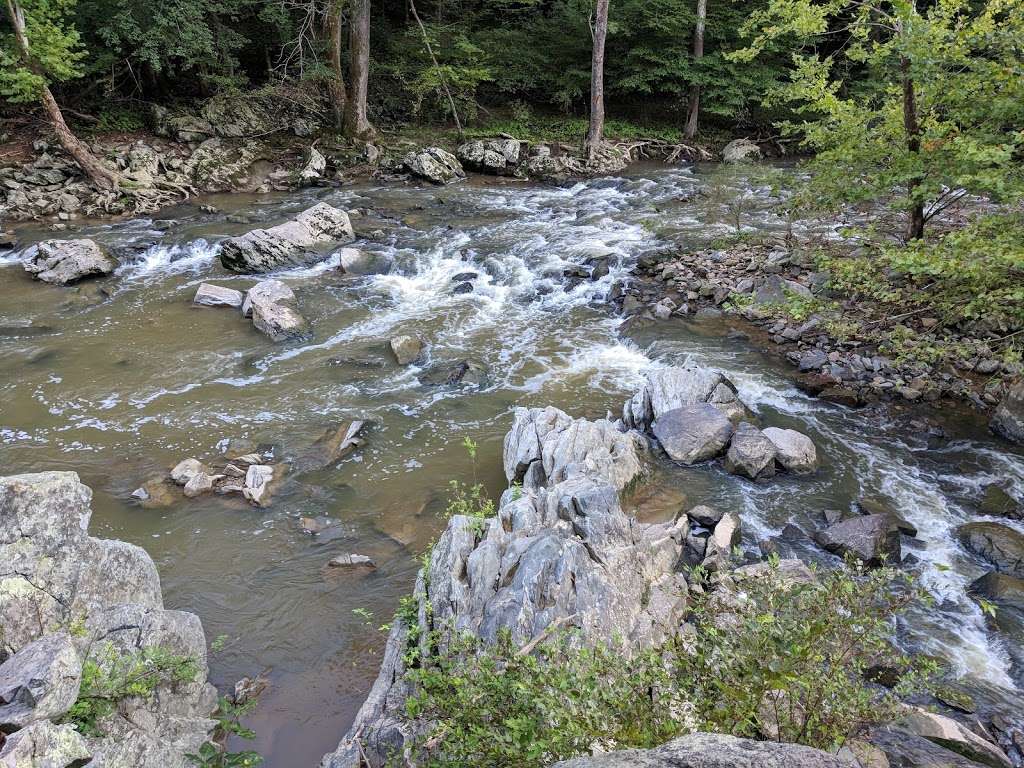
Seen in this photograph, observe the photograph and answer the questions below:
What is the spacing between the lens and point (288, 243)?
14992mm

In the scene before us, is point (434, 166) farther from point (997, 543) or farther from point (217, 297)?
point (997, 543)

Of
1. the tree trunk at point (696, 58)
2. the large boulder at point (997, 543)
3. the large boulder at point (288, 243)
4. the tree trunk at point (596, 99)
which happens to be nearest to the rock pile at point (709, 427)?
the large boulder at point (997, 543)

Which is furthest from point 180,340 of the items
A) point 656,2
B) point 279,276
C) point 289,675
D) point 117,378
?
point 656,2

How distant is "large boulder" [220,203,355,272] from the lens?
14.6 meters

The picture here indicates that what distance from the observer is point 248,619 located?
6078 millimetres

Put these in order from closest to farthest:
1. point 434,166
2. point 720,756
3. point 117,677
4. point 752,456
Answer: point 720,756, point 117,677, point 752,456, point 434,166

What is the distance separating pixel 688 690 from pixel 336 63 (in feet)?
77.6

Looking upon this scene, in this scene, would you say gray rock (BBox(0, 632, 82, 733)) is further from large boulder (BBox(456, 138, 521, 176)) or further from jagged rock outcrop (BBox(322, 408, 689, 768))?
large boulder (BBox(456, 138, 521, 176))

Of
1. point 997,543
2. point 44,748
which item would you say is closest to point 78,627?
point 44,748

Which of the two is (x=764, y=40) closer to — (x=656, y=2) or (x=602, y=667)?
(x=602, y=667)

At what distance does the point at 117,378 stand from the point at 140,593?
615 cm

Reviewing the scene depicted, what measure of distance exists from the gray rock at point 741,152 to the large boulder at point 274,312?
18433 millimetres

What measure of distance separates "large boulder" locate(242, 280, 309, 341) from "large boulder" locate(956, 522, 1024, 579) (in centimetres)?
1023

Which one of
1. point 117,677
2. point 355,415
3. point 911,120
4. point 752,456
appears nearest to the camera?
point 117,677
